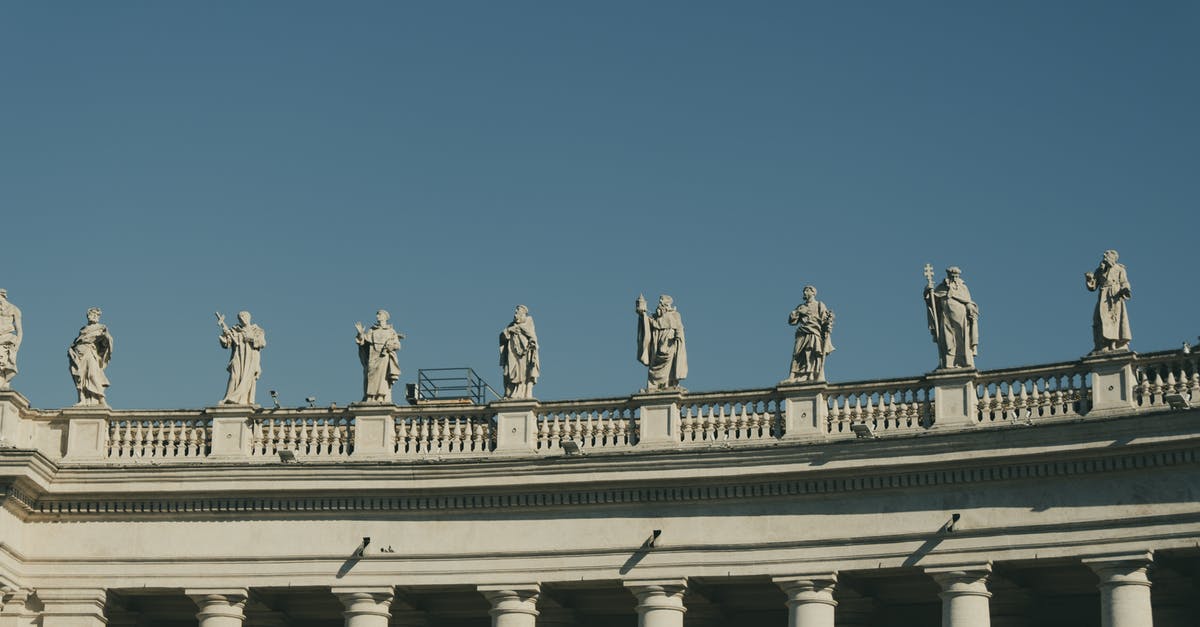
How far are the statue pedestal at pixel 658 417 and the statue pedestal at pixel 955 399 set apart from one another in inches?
257

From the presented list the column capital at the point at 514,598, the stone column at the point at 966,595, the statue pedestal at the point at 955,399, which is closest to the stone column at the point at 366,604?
the column capital at the point at 514,598

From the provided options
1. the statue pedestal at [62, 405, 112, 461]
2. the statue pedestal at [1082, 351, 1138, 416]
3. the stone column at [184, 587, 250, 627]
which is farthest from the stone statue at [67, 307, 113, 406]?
the statue pedestal at [1082, 351, 1138, 416]

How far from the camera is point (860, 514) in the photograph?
185 ft

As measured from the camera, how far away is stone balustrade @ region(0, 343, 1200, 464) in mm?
55031

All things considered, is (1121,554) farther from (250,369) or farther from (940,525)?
(250,369)

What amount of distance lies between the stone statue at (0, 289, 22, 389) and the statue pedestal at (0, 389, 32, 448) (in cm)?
40

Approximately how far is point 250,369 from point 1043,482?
2084 centimetres

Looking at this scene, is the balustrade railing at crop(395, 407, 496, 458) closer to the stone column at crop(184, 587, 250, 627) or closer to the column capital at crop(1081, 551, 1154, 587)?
the stone column at crop(184, 587, 250, 627)

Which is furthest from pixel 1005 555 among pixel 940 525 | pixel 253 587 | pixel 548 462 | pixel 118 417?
pixel 118 417

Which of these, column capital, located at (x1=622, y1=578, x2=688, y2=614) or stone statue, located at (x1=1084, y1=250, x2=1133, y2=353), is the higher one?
stone statue, located at (x1=1084, y1=250, x2=1133, y2=353)

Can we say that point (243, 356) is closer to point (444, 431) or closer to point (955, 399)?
point (444, 431)

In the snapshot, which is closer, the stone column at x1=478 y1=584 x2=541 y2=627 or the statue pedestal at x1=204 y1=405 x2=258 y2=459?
the stone column at x1=478 y1=584 x2=541 y2=627

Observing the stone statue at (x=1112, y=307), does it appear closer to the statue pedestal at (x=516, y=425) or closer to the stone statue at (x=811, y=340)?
the stone statue at (x=811, y=340)

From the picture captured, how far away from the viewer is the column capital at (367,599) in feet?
194
